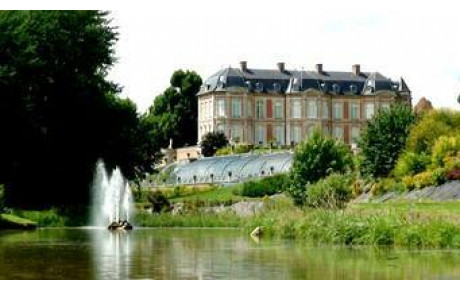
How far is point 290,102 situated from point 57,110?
56011mm

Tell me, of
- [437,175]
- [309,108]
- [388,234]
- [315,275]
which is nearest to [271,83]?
[309,108]

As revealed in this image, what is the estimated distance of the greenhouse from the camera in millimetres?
53781

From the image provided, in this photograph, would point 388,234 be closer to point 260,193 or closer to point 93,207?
A: point 93,207

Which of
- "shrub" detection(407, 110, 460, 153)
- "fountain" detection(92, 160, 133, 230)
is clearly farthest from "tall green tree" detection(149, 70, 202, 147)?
"fountain" detection(92, 160, 133, 230)

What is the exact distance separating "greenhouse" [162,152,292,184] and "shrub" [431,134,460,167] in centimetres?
1564

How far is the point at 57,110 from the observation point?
30578 millimetres

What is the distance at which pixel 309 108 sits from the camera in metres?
85.8

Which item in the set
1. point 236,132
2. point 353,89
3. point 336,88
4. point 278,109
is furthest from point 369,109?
point 236,132

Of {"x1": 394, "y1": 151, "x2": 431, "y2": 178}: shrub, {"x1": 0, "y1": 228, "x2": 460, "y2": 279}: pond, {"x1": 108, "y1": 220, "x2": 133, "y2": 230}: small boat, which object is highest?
{"x1": 394, "y1": 151, "x2": 431, "y2": 178}: shrub

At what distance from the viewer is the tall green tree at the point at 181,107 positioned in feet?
272

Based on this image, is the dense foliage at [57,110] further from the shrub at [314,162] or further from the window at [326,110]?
the window at [326,110]

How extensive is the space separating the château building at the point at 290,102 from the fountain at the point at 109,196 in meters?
51.8

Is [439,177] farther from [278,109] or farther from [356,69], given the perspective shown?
[356,69]

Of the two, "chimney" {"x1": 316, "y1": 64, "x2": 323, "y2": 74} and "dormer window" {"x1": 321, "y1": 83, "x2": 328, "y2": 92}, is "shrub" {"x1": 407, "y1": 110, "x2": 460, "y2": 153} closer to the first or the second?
"dormer window" {"x1": 321, "y1": 83, "x2": 328, "y2": 92}
